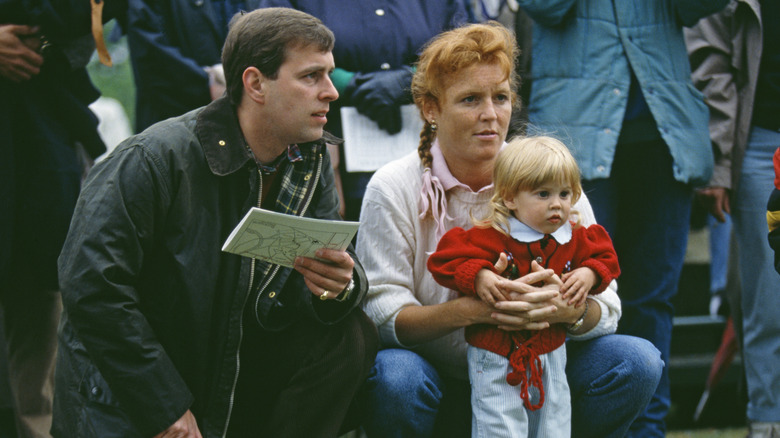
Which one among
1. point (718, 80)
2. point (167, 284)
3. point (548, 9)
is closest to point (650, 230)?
point (718, 80)

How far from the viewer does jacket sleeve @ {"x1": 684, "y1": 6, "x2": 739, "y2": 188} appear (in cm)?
367

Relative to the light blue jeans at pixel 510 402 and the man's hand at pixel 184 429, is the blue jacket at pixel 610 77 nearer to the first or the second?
the light blue jeans at pixel 510 402

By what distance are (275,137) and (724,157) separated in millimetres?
1965

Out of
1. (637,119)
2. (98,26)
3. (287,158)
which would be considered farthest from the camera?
(637,119)

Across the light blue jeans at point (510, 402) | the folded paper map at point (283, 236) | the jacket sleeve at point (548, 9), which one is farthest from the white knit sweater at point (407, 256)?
the jacket sleeve at point (548, 9)

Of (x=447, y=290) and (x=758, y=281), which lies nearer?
(x=447, y=290)

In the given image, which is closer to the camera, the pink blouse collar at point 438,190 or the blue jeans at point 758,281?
the pink blouse collar at point 438,190

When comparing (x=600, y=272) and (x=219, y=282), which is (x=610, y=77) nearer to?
(x=600, y=272)

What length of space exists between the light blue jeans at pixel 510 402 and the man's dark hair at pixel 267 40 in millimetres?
1018

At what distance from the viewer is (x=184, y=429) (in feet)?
7.84

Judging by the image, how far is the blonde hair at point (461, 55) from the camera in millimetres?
2852

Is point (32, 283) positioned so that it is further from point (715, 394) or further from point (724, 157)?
point (715, 394)

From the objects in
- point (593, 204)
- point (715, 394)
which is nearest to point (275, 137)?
point (593, 204)

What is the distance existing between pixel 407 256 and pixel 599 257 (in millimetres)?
602
